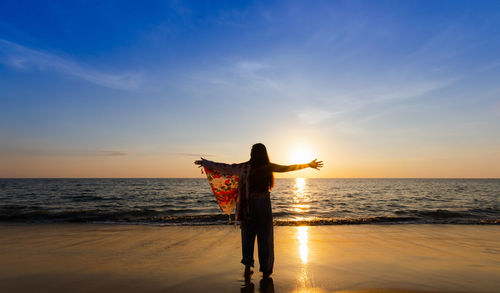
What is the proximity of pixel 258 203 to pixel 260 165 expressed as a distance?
0.67m

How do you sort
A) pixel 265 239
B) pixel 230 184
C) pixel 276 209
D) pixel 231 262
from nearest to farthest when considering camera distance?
pixel 265 239 → pixel 230 184 → pixel 231 262 → pixel 276 209

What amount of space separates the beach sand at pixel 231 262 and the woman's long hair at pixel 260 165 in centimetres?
180

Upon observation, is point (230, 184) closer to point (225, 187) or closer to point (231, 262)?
point (225, 187)

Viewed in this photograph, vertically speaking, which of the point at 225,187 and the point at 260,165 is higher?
the point at 260,165

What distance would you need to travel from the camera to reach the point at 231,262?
6.04 meters

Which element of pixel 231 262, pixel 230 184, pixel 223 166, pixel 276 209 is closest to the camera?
pixel 223 166

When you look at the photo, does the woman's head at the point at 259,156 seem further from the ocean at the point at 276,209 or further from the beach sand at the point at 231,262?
the ocean at the point at 276,209

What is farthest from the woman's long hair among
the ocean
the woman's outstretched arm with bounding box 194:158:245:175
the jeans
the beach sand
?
the ocean

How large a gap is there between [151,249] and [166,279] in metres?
2.51

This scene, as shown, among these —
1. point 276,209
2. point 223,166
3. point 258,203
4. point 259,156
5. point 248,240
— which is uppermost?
point 259,156

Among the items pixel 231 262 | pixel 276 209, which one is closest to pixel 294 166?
pixel 231 262

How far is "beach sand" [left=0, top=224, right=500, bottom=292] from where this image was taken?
467 centimetres

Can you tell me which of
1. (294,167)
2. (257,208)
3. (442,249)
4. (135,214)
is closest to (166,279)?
→ (257,208)

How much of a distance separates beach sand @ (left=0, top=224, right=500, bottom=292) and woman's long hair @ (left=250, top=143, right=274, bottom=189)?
1.80 metres
